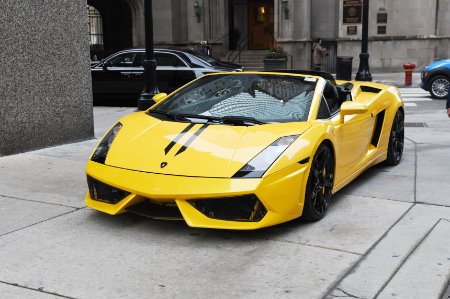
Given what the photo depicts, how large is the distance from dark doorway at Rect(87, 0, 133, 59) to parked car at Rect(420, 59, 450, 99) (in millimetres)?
20308

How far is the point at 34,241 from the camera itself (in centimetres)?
462

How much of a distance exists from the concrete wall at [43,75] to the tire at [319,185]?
4.66m

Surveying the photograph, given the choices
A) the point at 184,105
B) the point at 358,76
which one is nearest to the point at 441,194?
the point at 184,105

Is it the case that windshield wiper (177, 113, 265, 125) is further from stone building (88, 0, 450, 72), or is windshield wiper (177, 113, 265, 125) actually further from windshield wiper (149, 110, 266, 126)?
stone building (88, 0, 450, 72)

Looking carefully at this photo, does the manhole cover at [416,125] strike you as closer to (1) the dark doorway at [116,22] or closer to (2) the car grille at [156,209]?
(2) the car grille at [156,209]

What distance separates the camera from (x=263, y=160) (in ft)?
15.3

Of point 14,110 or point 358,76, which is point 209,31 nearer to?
point 358,76

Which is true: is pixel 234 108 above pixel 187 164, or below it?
above

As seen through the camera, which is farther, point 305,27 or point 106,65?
point 305,27

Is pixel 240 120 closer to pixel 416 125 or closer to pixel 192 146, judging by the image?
pixel 192 146

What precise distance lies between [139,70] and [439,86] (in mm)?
8420

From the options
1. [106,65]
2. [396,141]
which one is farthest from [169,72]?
[396,141]

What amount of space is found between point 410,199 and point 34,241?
12.2ft

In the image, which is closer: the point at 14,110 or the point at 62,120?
the point at 14,110
